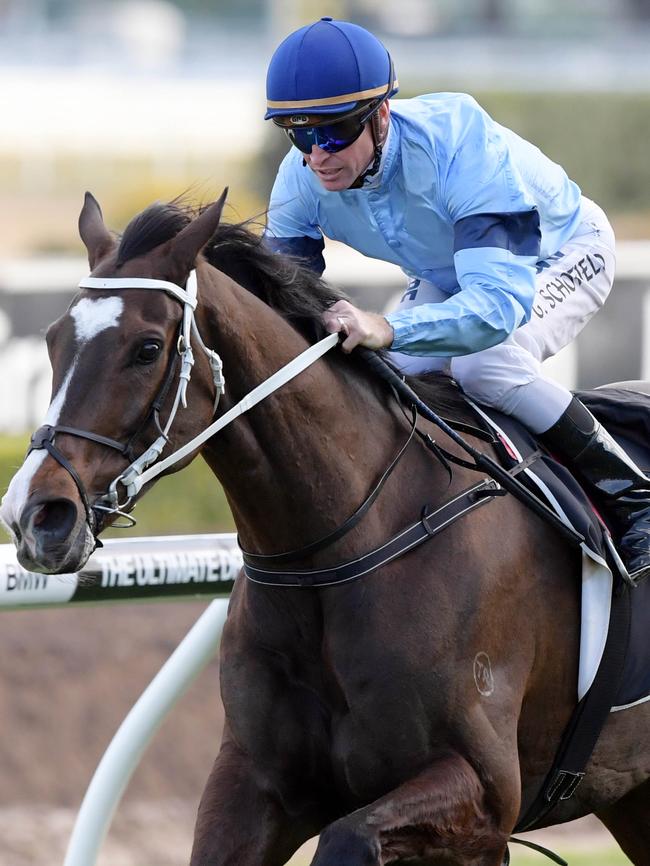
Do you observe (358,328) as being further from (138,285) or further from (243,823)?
(243,823)

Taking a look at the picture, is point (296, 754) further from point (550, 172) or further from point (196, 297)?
point (550, 172)

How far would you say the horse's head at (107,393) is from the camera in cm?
259

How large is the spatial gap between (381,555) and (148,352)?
0.65 metres

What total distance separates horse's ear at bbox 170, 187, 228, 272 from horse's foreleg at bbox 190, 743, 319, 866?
1.02 metres

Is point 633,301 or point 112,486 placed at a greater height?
point 112,486

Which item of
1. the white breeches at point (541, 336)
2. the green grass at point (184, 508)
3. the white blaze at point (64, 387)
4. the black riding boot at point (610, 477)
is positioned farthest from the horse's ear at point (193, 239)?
the green grass at point (184, 508)

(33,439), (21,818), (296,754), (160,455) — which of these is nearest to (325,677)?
(296,754)

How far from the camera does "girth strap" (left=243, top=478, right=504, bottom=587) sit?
303 centimetres

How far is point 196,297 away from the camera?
2842 mm

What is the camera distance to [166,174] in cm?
2178

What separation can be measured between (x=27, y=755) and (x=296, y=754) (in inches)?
166

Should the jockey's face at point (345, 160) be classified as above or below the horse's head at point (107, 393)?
above

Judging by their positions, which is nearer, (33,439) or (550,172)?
(33,439)

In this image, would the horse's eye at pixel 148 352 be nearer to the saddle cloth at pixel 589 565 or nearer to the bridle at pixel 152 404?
the bridle at pixel 152 404
